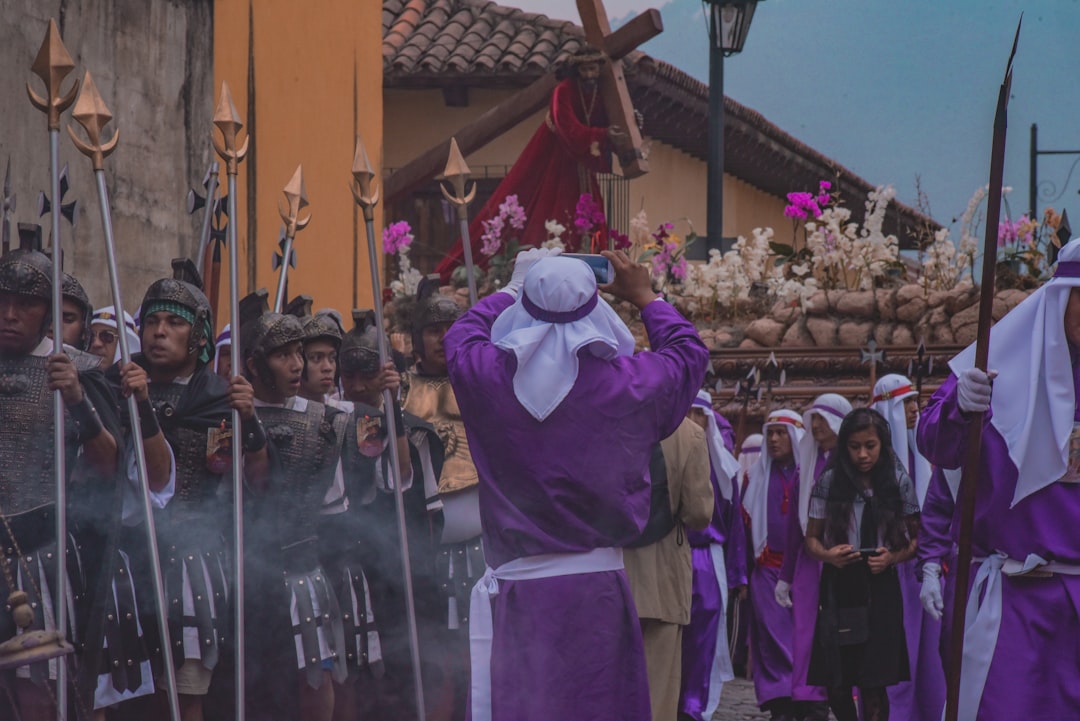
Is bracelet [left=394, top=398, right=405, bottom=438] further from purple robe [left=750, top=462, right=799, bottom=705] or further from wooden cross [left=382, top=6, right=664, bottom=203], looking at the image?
wooden cross [left=382, top=6, right=664, bottom=203]

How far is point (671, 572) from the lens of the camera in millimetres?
8078

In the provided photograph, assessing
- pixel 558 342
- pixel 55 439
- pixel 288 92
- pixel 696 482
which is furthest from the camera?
pixel 288 92

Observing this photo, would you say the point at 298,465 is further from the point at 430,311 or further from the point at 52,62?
the point at 52,62

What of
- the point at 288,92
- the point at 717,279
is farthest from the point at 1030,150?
the point at 288,92

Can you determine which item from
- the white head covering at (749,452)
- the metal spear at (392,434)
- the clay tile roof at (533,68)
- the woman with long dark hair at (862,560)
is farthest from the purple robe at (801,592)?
the clay tile roof at (533,68)

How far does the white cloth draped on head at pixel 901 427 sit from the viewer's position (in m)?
9.84

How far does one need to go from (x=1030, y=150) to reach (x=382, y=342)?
532 inches

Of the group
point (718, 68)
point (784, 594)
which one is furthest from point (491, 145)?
point (784, 594)

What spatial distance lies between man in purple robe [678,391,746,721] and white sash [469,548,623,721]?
4.09 meters

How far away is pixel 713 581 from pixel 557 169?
557 centimetres

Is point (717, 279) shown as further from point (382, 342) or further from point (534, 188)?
point (382, 342)

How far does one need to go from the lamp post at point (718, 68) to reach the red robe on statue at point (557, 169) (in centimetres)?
150

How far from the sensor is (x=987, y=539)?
6.09 meters

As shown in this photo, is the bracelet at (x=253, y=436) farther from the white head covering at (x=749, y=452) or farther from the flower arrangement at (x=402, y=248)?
the flower arrangement at (x=402, y=248)
